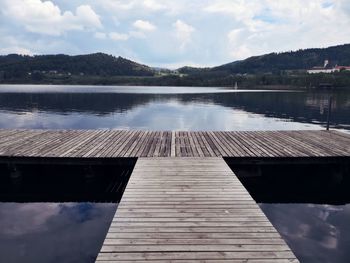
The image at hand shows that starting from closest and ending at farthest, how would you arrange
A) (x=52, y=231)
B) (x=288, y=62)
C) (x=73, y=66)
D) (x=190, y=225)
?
(x=190, y=225) → (x=52, y=231) → (x=73, y=66) → (x=288, y=62)

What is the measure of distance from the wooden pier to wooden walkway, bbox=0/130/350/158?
0.04 metres

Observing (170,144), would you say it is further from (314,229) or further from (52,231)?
(314,229)

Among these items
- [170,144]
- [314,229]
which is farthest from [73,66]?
[314,229]

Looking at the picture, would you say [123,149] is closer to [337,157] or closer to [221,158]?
[221,158]

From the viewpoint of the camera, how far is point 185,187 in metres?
7.65

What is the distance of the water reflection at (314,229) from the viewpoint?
7.11 meters

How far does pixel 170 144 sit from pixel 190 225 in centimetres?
724

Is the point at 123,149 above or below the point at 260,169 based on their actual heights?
above

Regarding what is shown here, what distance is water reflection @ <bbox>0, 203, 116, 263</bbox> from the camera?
7.01 meters

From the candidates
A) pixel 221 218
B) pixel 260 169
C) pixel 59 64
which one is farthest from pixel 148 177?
pixel 59 64

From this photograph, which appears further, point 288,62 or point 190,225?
point 288,62

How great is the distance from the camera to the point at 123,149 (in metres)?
11.8

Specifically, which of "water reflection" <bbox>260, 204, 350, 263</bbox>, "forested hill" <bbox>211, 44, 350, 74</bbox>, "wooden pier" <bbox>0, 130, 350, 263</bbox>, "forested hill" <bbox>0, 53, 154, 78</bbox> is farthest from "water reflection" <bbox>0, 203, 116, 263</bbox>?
"forested hill" <bbox>211, 44, 350, 74</bbox>

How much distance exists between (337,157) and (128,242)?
30.0ft
